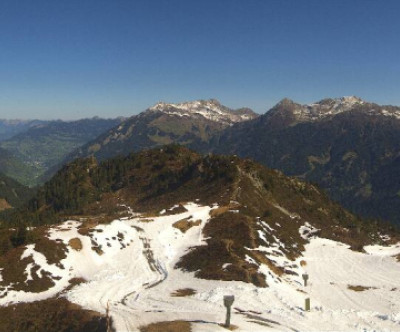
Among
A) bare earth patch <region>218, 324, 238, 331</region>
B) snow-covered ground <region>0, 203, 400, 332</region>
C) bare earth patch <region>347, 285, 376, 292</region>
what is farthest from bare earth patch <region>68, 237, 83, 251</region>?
bare earth patch <region>347, 285, 376, 292</region>

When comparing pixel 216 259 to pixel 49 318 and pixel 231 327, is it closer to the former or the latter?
pixel 49 318

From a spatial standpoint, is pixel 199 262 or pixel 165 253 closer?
pixel 199 262

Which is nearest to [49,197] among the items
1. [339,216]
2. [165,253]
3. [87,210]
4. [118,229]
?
[87,210]

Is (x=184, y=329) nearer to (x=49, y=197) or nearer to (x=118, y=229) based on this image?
(x=118, y=229)

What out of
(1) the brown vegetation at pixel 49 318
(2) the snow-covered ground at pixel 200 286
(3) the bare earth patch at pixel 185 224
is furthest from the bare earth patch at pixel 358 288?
(1) the brown vegetation at pixel 49 318

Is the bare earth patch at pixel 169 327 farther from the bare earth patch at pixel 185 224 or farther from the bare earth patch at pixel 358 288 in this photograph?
the bare earth patch at pixel 185 224

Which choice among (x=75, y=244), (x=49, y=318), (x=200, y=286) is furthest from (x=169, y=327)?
(x=75, y=244)
